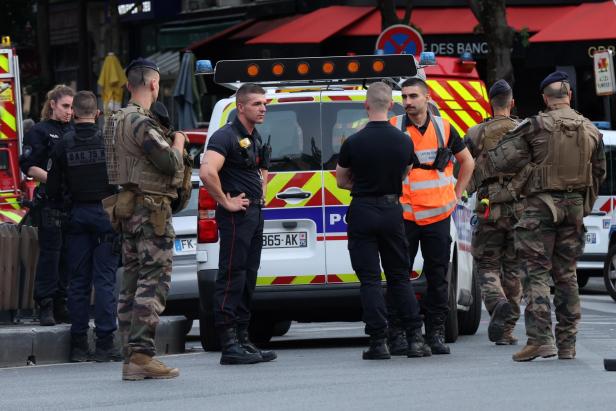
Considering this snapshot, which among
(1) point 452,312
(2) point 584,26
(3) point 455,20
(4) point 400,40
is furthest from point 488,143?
(3) point 455,20

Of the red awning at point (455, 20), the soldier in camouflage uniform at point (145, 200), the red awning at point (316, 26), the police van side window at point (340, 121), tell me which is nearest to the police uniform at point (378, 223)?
the police van side window at point (340, 121)

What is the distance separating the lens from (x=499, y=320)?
1313cm

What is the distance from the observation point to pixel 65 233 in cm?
1252

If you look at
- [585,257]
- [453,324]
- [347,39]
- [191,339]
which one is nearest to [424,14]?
[347,39]

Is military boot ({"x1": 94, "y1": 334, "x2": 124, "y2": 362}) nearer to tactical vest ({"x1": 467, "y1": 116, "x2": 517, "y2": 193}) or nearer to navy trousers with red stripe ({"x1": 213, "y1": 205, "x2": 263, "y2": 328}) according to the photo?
navy trousers with red stripe ({"x1": 213, "y1": 205, "x2": 263, "y2": 328})

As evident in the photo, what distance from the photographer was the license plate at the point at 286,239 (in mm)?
12609

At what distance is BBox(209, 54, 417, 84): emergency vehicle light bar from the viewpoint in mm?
12812

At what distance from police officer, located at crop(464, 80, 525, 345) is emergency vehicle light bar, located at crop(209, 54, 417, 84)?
109 centimetres

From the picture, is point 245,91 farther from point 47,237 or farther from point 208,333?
point 47,237

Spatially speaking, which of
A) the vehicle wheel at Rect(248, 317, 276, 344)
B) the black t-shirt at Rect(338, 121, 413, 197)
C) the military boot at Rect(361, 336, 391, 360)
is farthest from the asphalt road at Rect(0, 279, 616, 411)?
the black t-shirt at Rect(338, 121, 413, 197)

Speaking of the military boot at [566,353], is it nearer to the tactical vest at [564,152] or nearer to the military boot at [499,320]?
the tactical vest at [564,152]

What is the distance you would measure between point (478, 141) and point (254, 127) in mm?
2329

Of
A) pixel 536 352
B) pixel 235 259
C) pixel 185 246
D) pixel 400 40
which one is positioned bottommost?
pixel 536 352

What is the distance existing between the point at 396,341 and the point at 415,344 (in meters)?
0.25
